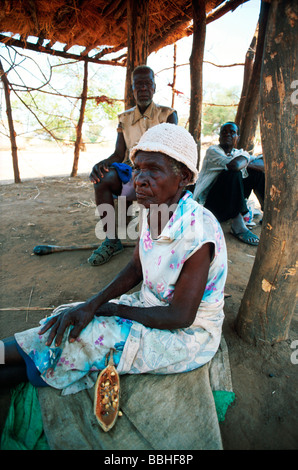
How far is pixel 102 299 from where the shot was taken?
1.48m

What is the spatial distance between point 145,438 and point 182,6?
5486 mm

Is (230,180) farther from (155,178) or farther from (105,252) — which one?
(155,178)

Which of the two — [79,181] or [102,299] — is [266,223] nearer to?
[102,299]

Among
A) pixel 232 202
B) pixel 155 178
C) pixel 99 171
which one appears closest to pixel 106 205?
pixel 99 171

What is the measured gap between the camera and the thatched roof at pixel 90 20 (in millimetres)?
3992

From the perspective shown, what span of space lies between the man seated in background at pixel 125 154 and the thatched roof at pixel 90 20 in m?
1.82

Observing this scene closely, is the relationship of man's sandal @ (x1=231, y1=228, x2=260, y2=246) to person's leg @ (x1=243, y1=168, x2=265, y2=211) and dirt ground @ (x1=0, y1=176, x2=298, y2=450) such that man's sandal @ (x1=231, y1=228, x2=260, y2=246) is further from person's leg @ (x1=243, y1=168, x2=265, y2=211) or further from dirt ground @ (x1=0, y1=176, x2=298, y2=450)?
person's leg @ (x1=243, y1=168, x2=265, y2=211)

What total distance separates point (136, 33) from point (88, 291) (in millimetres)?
3353

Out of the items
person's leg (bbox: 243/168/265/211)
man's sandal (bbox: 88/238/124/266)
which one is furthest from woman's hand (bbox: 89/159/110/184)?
person's leg (bbox: 243/168/265/211)

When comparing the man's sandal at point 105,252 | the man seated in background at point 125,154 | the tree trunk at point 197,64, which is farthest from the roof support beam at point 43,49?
the man's sandal at point 105,252

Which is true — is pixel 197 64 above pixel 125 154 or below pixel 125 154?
above

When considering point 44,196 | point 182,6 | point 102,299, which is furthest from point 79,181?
point 102,299

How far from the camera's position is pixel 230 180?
3.48 meters

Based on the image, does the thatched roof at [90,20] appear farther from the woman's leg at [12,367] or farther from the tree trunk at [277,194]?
the woman's leg at [12,367]
